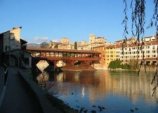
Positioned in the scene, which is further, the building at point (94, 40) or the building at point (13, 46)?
the building at point (94, 40)

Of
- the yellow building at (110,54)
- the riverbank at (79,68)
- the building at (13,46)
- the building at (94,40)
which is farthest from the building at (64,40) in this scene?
the building at (13,46)

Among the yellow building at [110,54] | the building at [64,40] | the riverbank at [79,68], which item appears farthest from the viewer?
the building at [64,40]

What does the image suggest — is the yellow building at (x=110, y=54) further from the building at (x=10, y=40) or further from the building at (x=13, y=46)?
the building at (x=10, y=40)

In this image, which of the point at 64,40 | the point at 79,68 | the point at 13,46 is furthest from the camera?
the point at 64,40

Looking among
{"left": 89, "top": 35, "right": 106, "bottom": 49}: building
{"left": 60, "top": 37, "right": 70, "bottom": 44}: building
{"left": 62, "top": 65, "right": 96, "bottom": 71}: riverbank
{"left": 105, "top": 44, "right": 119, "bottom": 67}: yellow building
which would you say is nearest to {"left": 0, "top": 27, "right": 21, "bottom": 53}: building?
{"left": 62, "top": 65, "right": 96, "bottom": 71}: riverbank

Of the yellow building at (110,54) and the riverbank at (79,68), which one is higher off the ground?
the yellow building at (110,54)

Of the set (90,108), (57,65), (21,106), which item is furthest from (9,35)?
(57,65)

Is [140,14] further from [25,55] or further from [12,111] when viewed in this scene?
[25,55]

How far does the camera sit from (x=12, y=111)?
9352 mm

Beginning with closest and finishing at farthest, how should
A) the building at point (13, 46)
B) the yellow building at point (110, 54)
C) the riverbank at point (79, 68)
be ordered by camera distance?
the building at point (13, 46) → the riverbank at point (79, 68) → the yellow building at point (110, 54)

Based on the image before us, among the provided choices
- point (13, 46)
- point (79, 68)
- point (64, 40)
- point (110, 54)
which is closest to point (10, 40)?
point (13, 46)

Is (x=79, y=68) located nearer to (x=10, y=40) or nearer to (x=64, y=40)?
(x=10, y=40)

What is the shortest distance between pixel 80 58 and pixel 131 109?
236 feet

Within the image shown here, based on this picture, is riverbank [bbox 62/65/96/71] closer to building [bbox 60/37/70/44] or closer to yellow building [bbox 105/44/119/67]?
yellow building [bbox 105/44/119/67]
